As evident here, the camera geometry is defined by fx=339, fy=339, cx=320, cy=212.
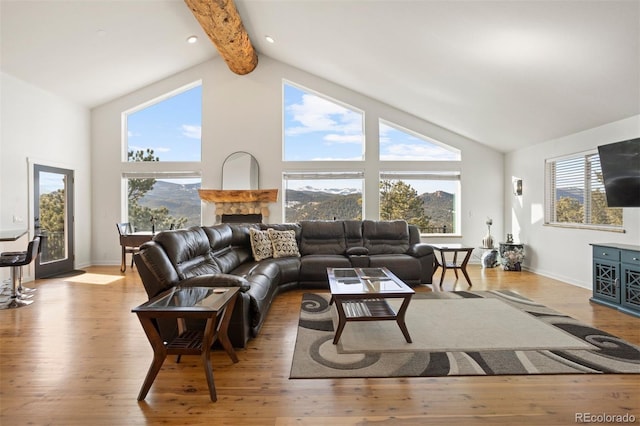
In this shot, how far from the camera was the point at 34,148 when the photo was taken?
18.0 ft

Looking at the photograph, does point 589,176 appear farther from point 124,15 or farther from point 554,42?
point 124,15

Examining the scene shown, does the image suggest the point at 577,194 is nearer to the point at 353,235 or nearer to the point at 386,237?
the point at 386,237

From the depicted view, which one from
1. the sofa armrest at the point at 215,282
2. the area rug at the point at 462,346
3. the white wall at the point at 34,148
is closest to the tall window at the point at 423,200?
the area rug at the point at 462,346

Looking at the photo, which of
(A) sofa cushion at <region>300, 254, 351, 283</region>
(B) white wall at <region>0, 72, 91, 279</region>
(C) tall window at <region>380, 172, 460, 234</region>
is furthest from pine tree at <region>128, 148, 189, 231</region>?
(C) tall window at <region>380, 172, 460, 234</region>

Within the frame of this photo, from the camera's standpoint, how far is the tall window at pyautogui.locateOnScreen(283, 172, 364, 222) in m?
7.10

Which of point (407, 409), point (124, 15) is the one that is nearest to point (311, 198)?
point (124, 15)

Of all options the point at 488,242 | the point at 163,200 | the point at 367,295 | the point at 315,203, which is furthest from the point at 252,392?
the point at 163,200

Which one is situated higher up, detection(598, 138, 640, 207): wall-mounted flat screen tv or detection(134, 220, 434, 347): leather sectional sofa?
detection(598, 138, 640, 207): wall-mounted flat screen tv

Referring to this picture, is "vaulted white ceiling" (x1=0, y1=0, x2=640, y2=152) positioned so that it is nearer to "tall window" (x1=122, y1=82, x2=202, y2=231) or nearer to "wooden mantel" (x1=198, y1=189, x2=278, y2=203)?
"tall window" (x1=122, y1=82, x2=202, y2=231)

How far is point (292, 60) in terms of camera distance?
6.67 meters

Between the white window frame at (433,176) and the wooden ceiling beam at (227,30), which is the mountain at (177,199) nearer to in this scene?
the wooden ceiling beam at (227,30)

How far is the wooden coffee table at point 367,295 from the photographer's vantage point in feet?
9.30

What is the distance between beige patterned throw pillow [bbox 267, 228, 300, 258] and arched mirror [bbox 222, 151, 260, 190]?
6.54 ft

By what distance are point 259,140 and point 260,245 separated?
2910 mm
